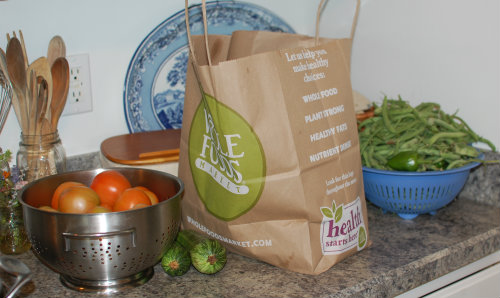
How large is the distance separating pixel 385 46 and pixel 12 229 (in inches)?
39.3

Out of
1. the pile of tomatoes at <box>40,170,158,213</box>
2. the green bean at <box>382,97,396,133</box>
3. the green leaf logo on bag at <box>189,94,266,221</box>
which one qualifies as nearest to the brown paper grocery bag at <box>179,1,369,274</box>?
the green leaf logo on bag at <box>189,94,266,221</box>

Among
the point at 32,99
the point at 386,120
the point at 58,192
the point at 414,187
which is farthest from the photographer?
the point at 386,120

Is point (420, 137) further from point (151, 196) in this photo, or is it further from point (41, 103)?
point (41, 103)

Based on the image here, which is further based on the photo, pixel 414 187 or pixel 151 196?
pixel 414 187

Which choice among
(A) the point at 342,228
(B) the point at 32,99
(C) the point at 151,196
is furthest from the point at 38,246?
(A) the point at 342,228

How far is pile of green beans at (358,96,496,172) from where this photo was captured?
117 centimetres

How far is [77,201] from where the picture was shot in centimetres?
88

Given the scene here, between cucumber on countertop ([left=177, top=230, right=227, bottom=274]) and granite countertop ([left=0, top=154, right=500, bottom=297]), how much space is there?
0.02 metres

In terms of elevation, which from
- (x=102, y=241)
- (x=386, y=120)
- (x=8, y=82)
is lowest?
(x=102, y=241)

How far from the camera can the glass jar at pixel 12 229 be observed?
3.26 ft


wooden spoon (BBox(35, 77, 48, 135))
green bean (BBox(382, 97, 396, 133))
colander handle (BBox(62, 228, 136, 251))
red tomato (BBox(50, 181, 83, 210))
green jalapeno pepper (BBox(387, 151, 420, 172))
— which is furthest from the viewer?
green bean (BBox(382, 97, 396, 133))

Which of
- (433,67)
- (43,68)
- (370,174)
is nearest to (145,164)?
(43,68)

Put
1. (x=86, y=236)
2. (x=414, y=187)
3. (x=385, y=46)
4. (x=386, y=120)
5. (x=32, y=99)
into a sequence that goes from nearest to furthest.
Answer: (x=86, y=236), (x=32, y=99), (x=414, y=187), (x=386, y=120), (x=385, y=46)

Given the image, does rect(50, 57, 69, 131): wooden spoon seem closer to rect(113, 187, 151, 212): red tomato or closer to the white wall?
the white wall
